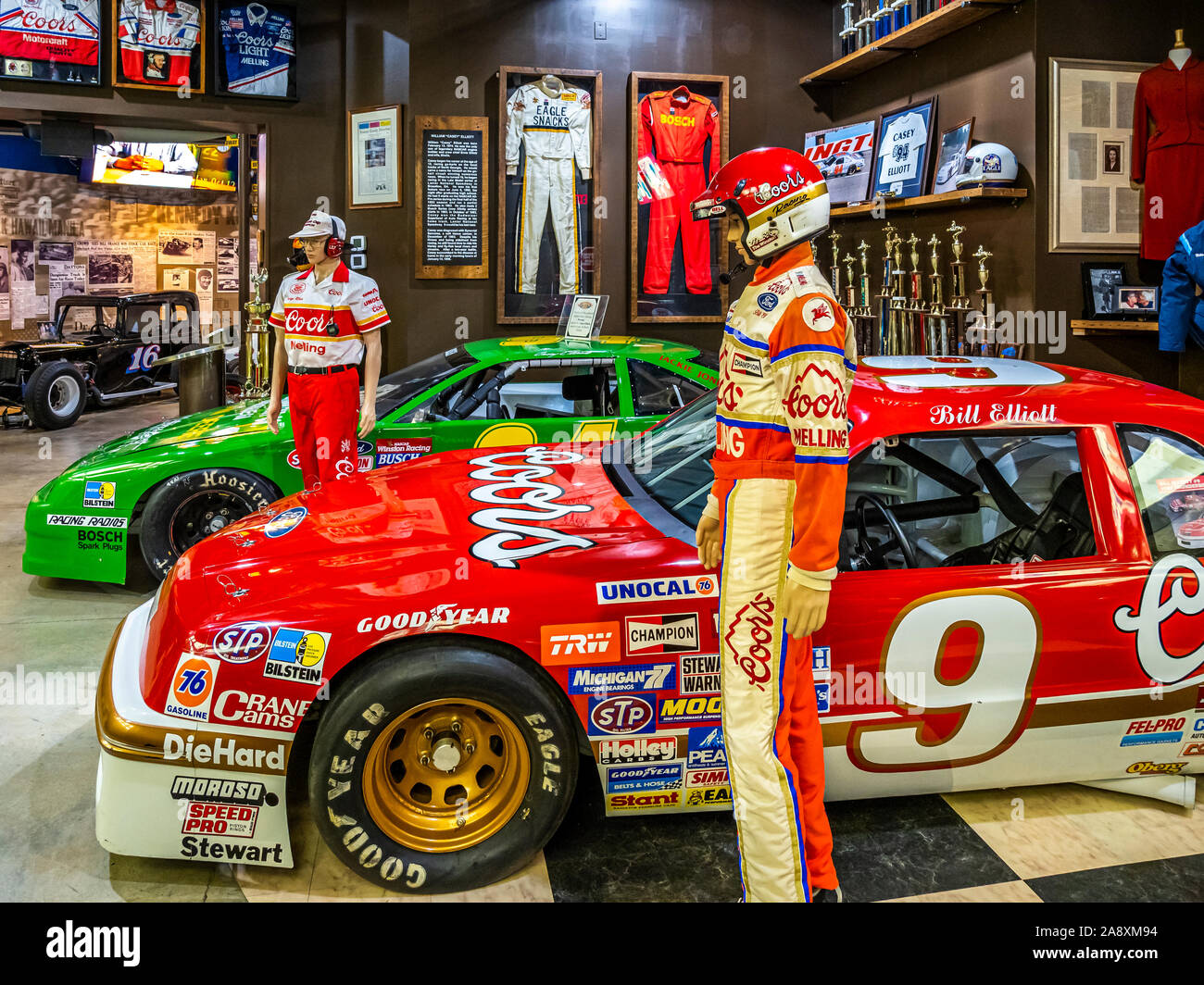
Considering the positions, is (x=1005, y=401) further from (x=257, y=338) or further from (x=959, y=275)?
(x=257, y=338)

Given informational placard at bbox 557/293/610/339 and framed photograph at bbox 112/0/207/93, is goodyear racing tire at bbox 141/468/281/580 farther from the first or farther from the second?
framed photograph at bbox 112/0/207/93

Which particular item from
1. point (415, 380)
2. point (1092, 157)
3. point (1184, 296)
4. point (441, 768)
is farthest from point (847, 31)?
point (441, 768)

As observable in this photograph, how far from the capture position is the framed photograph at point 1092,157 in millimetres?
5551

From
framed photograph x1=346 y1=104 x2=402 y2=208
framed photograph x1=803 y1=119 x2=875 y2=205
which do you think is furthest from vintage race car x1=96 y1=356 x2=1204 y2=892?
framed photograph x1=346 y1=104 x2=402 y2=208

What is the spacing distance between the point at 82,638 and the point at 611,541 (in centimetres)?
277

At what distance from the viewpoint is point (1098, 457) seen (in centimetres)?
269

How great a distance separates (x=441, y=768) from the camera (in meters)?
2.41

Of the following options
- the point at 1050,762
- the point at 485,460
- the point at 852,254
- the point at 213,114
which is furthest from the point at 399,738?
the point at 213,114

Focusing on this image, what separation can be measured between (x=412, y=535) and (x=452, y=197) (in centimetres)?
582

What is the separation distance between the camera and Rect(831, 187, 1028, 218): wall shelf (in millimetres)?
5684

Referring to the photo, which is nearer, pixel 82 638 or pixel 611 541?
pixel 611 541
